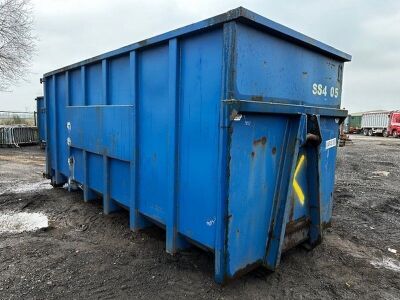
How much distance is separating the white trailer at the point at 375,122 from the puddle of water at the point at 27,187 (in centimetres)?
3610

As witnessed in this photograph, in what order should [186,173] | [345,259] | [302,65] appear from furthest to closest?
1. [345,259]
2. [302,65]
3. [186,173]

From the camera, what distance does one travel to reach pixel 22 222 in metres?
4.20

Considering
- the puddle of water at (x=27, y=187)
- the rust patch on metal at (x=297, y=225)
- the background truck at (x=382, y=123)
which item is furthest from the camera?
the background truck at (x=382, y=123)

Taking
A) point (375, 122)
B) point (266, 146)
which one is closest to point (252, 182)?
point (266, 146)

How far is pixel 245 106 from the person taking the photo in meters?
2.30

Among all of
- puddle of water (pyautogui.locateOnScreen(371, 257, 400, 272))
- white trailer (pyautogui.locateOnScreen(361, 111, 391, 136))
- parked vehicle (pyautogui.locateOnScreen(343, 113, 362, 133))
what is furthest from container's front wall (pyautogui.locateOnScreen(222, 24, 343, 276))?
parked vehicle (pyautogui.locateOnScreen(343, 113, 362, 133))

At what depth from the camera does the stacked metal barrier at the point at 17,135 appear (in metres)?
15.2

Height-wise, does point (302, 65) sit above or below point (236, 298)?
above

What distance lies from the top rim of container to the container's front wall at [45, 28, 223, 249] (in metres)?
0.07

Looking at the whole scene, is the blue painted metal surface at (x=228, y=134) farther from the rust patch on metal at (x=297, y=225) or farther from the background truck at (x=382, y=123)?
the background truck at (x=382, y=123)

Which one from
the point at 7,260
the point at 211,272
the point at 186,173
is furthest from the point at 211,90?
the point at 7,260

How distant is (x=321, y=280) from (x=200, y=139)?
1741 mm

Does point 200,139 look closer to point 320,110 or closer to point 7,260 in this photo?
point 320,110

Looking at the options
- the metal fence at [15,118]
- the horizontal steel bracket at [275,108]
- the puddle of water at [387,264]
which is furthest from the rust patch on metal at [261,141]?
the metal fence at [15,118]
